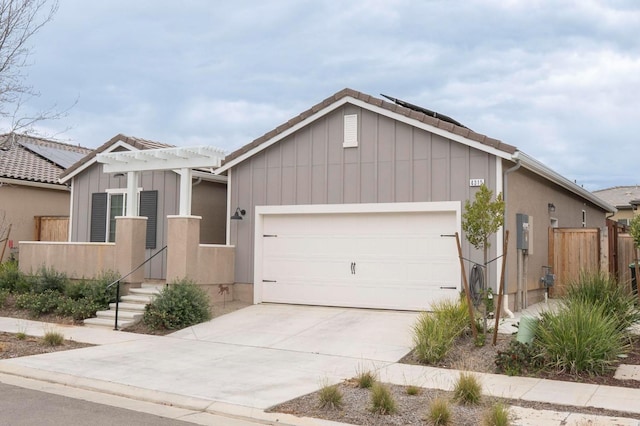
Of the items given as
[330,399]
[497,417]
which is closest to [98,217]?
[330,399]

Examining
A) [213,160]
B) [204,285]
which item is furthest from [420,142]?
[204,285]

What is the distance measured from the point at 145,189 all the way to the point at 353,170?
21.7 ft

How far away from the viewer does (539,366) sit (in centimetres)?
909

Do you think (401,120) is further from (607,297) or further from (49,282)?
(49,282)

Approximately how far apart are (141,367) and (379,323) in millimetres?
5051

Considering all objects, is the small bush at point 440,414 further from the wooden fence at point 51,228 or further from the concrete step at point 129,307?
the wooden fence at point 51,228

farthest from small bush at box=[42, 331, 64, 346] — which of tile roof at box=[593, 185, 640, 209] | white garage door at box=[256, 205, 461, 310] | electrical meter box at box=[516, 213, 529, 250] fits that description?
tile roof at box=[593, 185, 640, 209]

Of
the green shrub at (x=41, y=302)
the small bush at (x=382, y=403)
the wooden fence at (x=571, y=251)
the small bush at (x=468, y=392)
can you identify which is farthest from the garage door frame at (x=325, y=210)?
the small bush at (x=382, y=403)

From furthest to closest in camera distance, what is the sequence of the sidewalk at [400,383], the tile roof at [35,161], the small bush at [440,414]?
the tile roof at [35,161] < the sidewalk at [400,383] < the small bush at [440,414]

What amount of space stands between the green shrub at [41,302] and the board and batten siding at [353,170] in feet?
14.0

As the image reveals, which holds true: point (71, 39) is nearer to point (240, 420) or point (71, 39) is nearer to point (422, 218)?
point (422, 218)

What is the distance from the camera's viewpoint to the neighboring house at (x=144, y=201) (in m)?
17.1

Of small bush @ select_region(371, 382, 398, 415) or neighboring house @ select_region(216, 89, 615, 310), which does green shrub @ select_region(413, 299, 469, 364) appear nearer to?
neighboring house @ select_region(216, 89, 615, 310)

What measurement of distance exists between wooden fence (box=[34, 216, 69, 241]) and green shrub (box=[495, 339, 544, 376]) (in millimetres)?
15451
